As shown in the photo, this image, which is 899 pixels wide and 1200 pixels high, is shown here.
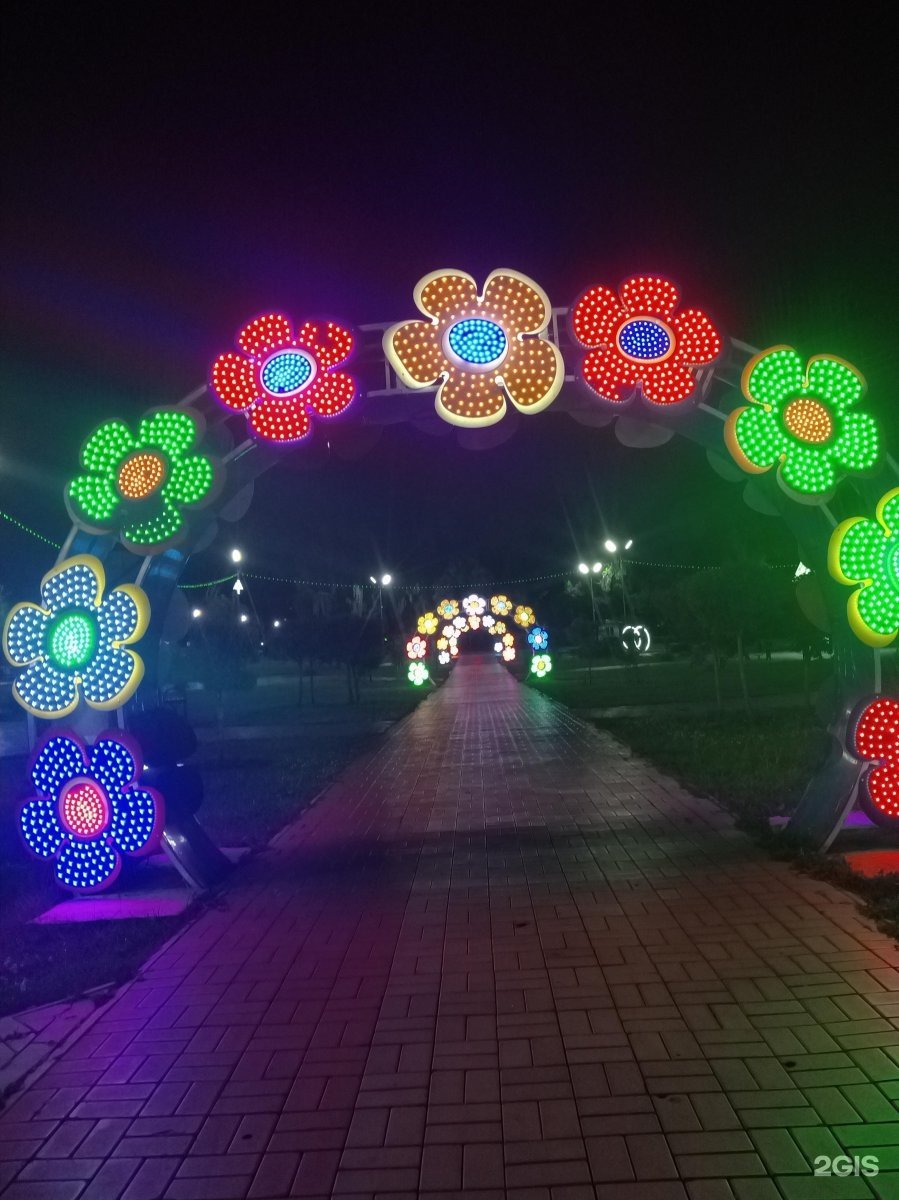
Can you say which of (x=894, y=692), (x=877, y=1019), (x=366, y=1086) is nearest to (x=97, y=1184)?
(x=366, y=1086)

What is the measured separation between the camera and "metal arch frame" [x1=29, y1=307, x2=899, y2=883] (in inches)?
271

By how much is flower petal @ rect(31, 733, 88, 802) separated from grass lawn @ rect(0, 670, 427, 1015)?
0.99 meters

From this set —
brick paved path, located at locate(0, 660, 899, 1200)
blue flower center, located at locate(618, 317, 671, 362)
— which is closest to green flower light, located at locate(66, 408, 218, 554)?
brick paved path, located at locate(0, 660, 899, 1200)

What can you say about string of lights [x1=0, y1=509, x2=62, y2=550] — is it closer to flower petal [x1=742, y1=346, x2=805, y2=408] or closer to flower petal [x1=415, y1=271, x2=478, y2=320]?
flower petal [x1=415, y1=271, x2=478, y2=320]

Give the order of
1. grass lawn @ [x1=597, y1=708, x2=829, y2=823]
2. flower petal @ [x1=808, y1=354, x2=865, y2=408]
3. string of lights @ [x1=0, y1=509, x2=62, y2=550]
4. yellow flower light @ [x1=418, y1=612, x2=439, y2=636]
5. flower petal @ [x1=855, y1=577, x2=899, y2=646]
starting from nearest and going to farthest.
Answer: flower petal @ [x1=855, y1=577, x2=899, y2=646]
flower petal @ [x1=808, y1=354, x2=865, y2=408]
grass lawn @ [x1=597, y1=708, x2=829, y2=823]
string of lights @ [x1=0, y1=509, x2=62, y2=550]
yellow flower light @ [x1=418, y1=612, x2=439, y2=636]

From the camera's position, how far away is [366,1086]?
390 cm

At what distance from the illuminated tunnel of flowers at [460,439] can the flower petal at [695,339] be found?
0.04 feet

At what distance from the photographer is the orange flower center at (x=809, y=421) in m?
6.65

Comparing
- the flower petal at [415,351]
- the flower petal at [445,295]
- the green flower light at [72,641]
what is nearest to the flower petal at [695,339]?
the flower petal at [445,295]

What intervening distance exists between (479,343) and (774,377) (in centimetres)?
216

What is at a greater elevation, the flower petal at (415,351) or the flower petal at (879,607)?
the flower petal at (415,351)

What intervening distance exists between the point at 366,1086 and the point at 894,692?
4950 millimetres

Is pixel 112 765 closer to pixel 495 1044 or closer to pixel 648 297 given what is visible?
pixel 495 1044

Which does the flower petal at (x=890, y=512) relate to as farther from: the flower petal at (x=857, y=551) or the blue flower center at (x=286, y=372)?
the blue flower center at (x=286, y=372)
